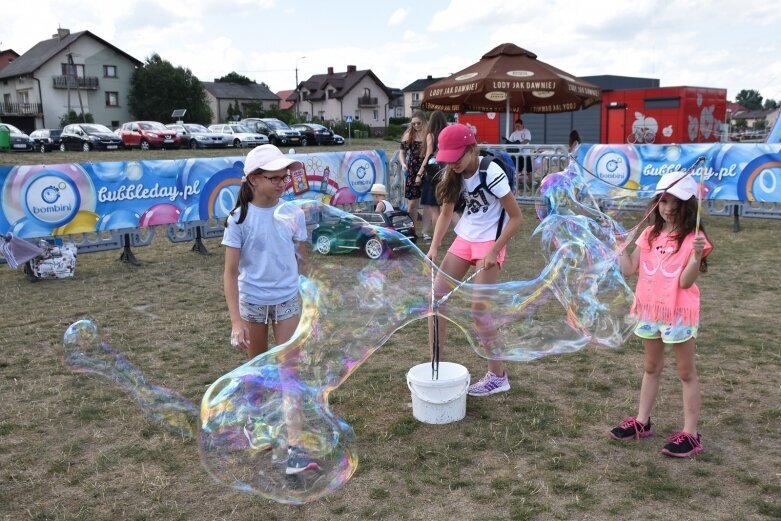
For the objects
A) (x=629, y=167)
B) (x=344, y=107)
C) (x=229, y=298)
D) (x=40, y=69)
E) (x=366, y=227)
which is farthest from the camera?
(x=344, y=107)

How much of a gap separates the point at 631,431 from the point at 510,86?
11.1 meters

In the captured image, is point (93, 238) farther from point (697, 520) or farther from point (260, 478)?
point (697, 520)

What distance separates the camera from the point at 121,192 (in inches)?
371

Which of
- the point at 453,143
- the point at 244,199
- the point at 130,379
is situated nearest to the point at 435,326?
the point at 453,143

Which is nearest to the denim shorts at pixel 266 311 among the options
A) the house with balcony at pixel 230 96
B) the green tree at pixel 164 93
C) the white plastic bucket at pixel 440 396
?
the white plastic bucket at pixel 440 396

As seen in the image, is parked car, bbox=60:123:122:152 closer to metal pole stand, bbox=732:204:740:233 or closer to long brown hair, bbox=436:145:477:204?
metal pole stand, bbox=732:204:740:233

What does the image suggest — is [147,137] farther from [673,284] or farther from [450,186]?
[673,284]

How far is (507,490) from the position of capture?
3.62m

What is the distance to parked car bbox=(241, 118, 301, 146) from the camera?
35094mm

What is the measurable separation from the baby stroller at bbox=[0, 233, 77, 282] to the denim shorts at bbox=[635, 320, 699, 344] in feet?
24.3

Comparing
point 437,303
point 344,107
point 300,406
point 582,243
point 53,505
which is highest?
point 344,107

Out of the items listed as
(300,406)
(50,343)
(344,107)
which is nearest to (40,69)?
(344,107)

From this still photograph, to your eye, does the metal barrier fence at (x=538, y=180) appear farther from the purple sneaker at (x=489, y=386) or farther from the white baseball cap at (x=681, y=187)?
the white baseball cap at (x=681, y=187)

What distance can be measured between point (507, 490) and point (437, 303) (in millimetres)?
1147
